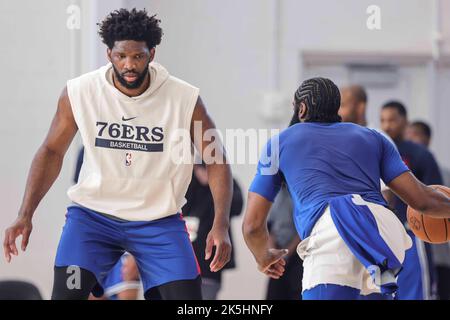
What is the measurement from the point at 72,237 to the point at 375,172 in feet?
5.01

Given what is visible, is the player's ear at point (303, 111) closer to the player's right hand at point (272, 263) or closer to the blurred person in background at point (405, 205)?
the player's right hand at point (272, 263)

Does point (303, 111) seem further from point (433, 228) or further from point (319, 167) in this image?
point (433, 228)

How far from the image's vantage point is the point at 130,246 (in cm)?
564

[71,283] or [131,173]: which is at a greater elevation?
[131,173]

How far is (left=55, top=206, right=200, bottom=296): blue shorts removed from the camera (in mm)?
5535

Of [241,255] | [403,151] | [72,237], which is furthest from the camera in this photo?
[241,255]

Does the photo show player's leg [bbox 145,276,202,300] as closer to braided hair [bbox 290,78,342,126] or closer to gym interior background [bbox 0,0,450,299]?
braided hair [bbox 290,78,342,126]

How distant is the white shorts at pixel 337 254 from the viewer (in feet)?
16.6

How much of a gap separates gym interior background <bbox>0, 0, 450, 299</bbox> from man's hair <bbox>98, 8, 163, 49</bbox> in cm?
344

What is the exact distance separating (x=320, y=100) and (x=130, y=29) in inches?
41.9

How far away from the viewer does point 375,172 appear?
5.31 metres

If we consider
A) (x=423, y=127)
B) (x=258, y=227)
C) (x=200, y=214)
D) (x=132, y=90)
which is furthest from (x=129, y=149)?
(x=423, y=127)
